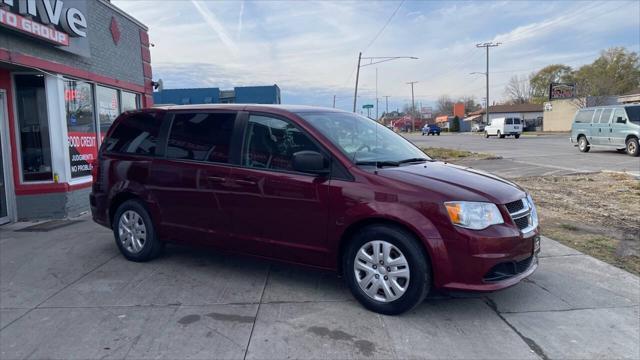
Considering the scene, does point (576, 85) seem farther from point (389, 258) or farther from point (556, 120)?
point (389, 258)

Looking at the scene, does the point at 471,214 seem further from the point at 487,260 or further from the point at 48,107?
the point at 48,107

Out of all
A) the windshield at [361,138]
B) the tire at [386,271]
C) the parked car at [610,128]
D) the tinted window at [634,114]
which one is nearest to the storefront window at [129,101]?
the windshield at [361,138]

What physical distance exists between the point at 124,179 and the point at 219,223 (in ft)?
5.09

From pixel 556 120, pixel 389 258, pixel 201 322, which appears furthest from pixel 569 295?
pixel 556 120

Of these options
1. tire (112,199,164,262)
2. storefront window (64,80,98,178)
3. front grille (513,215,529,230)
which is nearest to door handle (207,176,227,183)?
tire (112,199,164,262)

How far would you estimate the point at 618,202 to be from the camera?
8875mm

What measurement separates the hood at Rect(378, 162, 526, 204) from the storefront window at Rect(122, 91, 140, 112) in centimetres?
850

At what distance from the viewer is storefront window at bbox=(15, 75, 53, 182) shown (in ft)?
27.3

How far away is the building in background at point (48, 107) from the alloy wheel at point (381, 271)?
6.45 meters

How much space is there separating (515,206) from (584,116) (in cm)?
2024

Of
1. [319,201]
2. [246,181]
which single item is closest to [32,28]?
[246,181]

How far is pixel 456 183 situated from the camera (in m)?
4.02

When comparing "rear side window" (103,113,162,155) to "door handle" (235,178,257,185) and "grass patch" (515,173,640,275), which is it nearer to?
"door handle" (235,178,257,185)

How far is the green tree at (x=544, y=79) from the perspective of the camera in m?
91.7
